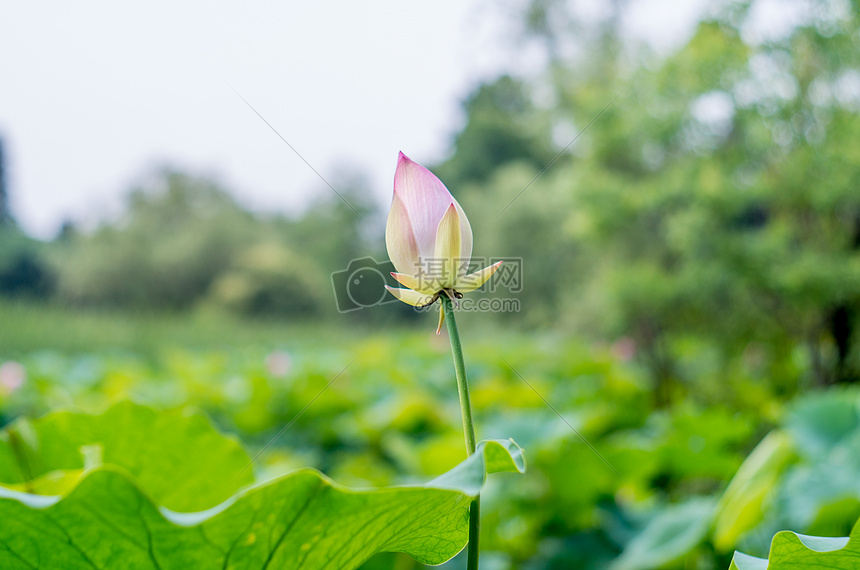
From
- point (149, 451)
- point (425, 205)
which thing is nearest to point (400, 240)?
point (425, 205)

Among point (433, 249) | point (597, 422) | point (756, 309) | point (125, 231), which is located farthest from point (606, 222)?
point (125, 231)

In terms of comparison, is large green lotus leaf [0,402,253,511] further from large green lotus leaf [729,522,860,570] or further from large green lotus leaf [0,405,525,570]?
large green lotus leaf [729,522,860,570]

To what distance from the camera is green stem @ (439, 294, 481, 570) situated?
236 millimetres

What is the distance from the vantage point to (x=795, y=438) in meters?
1.10

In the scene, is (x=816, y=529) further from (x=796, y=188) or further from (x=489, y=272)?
(x=796, y=188)

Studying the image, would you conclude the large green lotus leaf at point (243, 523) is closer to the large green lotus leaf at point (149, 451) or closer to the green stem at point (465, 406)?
the green stem at point (465, 406)

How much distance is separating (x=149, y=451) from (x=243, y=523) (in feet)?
0.65

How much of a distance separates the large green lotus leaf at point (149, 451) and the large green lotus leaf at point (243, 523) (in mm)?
137

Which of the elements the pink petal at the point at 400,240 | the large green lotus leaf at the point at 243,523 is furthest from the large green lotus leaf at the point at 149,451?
the pink petal at the point at 400,240

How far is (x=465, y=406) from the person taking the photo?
0.24 metres

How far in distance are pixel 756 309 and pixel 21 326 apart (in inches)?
179

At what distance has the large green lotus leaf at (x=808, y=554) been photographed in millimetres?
276

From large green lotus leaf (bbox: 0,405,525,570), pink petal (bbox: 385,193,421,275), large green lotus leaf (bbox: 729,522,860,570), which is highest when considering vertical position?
pink petal (bbox: 385,193,421,275)

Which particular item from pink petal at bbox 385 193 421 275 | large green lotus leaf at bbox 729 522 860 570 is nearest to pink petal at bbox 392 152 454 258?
pink petal at bbox 385 193 421 275
